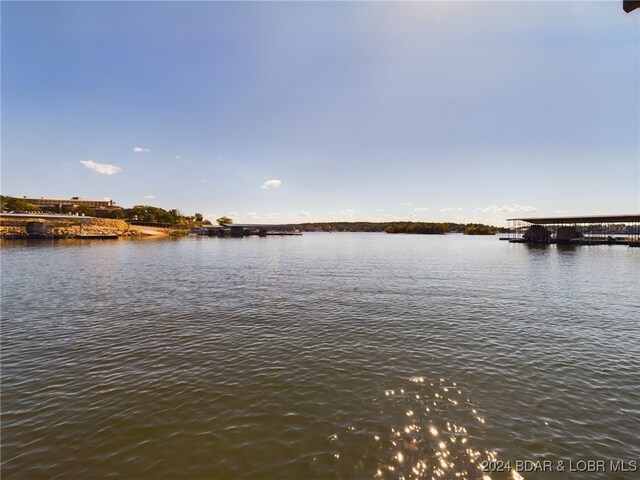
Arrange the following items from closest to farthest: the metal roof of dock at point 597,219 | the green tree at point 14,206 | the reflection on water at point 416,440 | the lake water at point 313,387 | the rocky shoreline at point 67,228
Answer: the reflection on water at point 416,440 → the lake water at point 313,387 → the metal roof of dock at point 597,219 → the rocky shoreline at point 67,228 → the green tree at point 14,206

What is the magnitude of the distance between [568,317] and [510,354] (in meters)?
13.2

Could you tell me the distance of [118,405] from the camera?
12289 millimetres

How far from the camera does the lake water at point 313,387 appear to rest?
9.52 meters

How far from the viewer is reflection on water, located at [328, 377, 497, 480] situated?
894 cm

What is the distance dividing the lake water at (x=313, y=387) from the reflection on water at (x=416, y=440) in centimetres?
5

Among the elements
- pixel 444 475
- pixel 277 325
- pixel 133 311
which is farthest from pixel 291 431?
pixel 133 311

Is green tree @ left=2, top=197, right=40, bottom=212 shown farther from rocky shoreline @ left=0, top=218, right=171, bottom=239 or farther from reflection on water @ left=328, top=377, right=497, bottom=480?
reflection on water @ left=328, top=377, right=497, bottom=480

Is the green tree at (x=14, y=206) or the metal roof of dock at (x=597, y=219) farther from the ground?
the green tree at (x=14, y=206)

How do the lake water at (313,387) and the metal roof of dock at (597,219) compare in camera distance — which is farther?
the metal roof of dock at (597,219)

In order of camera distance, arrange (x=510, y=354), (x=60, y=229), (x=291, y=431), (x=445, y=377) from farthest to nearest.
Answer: (x=60, y=229) → (x=510, y=354) → (x=445, y=377) → (x=291, y=431)

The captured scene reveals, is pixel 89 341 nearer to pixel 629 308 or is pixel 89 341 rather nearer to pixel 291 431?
pixel 291 431

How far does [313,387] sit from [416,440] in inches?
206

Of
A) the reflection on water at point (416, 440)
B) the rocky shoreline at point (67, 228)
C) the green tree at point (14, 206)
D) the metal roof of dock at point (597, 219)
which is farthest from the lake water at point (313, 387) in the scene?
the green tree at point (14, 206)

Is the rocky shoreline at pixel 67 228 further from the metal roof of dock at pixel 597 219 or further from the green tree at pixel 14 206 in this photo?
the metal roof of dock at pixel 597 219
